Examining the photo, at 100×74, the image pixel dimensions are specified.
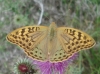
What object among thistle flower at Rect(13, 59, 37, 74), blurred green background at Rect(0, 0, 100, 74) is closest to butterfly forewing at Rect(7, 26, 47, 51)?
thistle flower at Rect(13, 59, 37, 74)

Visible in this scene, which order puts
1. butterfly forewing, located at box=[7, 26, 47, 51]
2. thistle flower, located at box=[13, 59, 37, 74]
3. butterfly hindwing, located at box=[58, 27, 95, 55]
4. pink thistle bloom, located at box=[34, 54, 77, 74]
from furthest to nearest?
thistle flower, located at box=[13, 59, 37, 74] < pink thistle bloom, located at box=[34, 54, 77, 74] < butterfly forewing, located at box=[7, 26, 47, 51] < butterfly hindwing, located at box=[58, 27, 95, 55]

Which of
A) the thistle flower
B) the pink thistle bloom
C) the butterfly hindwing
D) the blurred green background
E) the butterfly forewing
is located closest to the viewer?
the butterfly hindwing

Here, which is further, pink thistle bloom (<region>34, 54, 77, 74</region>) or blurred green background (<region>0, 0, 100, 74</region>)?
blurred green background (<region>0, 0, 100, 74</region>)

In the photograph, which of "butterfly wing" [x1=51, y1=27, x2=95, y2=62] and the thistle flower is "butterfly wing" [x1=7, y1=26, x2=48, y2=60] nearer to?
"butterfly wing" [x1=51, y1=27, x2=95, y2=62]

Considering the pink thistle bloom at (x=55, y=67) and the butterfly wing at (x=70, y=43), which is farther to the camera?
the pink thistle bloom at (x=55, y=67)

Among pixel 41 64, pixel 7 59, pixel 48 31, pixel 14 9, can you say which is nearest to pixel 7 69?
pixel 7 59

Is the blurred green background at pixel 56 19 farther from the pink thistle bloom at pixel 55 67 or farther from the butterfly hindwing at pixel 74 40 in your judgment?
the butterfly hindwing at pixel 74 40

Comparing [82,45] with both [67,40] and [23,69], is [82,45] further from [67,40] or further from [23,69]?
[23,69]

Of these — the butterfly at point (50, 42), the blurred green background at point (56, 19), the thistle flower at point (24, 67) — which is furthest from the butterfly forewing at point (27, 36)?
the blurred green background at point (56, 19)

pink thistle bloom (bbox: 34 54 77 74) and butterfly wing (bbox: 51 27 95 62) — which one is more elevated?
butterfly wing (bbox: 51 27 95 62)
